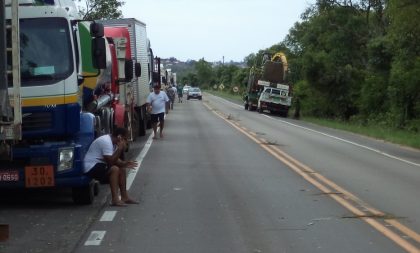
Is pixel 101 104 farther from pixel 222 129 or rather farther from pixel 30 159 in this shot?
pixel 222 129

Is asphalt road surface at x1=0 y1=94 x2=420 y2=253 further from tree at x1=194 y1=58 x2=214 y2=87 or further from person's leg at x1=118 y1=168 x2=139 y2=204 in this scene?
tree at x1=194 y1=58 x2=214 y2=87

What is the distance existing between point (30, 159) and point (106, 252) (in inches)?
110

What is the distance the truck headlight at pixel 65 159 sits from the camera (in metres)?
9.85

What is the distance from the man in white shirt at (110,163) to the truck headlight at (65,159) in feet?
0.92

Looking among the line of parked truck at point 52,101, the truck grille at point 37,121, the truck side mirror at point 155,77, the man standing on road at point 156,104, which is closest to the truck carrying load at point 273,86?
the truck side mirror at point 155,77

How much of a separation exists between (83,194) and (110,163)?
2.03ft

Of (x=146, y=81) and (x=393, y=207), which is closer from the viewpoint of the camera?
(x=393, y=207)

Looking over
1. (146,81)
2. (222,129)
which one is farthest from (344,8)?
(146,81)

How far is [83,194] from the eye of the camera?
34.2 ft

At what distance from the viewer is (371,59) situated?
43.9 m

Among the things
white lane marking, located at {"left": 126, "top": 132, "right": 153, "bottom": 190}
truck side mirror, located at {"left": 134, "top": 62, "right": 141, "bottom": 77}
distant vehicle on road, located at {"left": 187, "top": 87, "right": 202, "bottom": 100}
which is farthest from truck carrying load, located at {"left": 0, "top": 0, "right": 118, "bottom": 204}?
distant vehicle on road, located at {"left": 187, "top": 87, "right": 202, "bottom": 100}

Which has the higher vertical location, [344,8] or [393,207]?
[344,8]

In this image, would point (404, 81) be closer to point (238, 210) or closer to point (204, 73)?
point (238, 210)

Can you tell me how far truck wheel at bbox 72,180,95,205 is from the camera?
1038 cm
